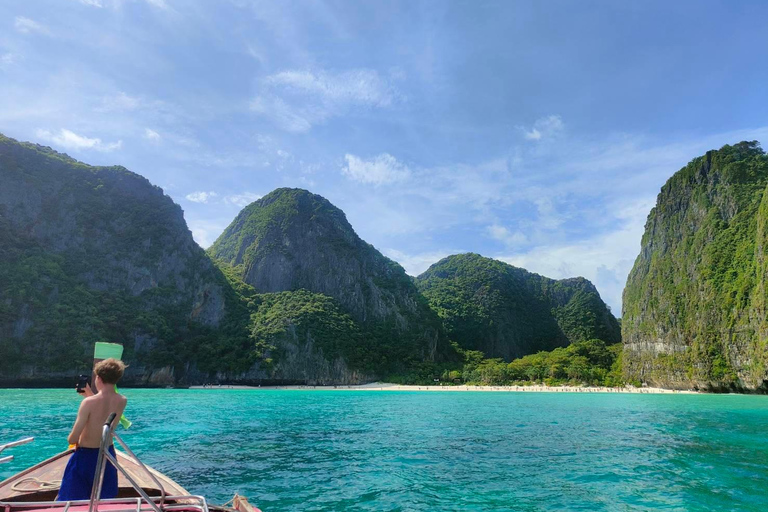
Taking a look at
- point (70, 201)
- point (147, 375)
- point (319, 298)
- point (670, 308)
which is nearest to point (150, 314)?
point (147, 375)

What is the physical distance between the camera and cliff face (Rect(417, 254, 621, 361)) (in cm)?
16312

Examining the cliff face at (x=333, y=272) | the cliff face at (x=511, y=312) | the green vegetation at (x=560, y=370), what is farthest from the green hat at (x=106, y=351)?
the cliff face at (x=511, y=312)

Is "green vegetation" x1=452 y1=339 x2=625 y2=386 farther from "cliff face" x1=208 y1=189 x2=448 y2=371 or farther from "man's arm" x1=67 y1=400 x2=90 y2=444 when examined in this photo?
"man's arm" x1=67 y1=400 x2=90 y2=444

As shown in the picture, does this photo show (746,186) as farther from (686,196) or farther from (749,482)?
(749,482)

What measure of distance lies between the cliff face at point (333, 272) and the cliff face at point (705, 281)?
195 ft

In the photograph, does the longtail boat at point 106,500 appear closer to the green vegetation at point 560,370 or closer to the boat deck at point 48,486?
the boat deck at point 48,486

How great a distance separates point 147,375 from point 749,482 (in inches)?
3687

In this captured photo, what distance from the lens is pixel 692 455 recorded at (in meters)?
16.7

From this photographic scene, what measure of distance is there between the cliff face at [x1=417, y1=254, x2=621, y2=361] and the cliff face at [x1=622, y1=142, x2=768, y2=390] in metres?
58.9

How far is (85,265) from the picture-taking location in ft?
296

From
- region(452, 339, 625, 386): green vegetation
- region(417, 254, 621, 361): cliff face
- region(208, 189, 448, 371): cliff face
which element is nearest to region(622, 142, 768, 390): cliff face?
region(452, 339, 625, 386): green vegetation

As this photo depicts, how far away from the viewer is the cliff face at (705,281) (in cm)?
6738

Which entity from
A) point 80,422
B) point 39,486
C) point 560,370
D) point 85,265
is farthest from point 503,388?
point 80,422

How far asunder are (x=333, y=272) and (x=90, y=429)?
13479 cm
